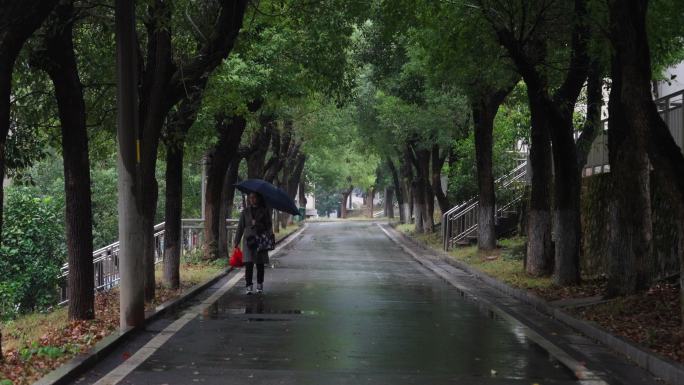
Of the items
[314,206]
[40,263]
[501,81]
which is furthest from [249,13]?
[314,206]

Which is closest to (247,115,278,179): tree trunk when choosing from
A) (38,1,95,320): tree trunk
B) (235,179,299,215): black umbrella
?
(235,179,299,215): black umbrella

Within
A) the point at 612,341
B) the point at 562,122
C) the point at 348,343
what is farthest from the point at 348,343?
the point at 562,122

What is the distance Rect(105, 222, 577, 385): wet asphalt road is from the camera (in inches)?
292

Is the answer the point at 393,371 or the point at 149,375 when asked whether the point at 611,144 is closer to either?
the point at 393,371

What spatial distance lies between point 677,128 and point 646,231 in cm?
444

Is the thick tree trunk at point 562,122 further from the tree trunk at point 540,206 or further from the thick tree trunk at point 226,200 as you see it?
the thick tree trunk at point 226,200

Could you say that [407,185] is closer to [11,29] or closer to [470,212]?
[470,212]

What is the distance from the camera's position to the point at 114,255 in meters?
20.4

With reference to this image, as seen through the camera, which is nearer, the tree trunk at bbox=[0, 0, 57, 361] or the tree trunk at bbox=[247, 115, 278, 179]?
the tree trunk at bbox=[0, 0, 57, 361]

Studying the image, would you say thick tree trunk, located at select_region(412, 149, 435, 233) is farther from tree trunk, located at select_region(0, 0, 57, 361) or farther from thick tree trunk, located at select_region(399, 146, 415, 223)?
tree trunk, located at select_region(0, 0, 57, 361)

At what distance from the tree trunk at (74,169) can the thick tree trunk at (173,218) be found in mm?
4161

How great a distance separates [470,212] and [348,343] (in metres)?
20.2

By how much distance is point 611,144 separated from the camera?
41.6 ft

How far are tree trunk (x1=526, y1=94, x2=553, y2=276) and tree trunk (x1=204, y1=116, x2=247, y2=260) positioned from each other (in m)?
7.93
